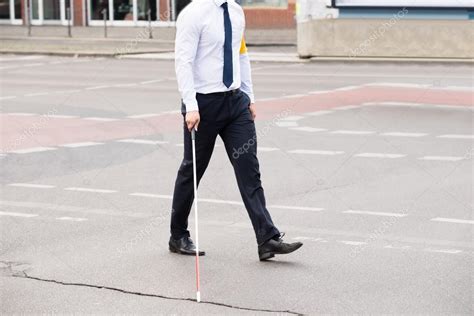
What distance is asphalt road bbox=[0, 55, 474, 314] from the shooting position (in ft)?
24.0

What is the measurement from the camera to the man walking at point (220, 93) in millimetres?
8047

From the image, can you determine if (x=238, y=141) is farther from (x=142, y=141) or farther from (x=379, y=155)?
(x=142, y=141)

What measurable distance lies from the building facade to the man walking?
34.2m

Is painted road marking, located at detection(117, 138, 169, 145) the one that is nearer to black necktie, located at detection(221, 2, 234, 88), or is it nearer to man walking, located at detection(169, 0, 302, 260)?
man walking, located at detection(169, 0, 302, 260)

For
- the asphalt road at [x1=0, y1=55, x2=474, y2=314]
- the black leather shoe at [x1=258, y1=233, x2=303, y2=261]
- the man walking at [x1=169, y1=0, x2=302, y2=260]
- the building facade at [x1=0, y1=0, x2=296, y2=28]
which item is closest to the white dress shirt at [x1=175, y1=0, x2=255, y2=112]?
the man walking at [x1=169, y1=0, x2=302, y2=260]

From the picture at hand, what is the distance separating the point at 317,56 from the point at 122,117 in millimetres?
14997

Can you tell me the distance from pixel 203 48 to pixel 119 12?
134 feet

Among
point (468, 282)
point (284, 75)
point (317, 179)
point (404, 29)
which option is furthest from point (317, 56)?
point (468, 282)

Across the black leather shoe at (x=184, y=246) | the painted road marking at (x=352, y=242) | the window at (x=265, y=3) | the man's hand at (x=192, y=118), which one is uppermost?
the man's hand at (x=192, y=118)

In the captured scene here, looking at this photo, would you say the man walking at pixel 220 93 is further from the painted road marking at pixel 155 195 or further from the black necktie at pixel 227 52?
the painted road marking at pixel 155 195

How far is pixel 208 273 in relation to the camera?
793 centimetres

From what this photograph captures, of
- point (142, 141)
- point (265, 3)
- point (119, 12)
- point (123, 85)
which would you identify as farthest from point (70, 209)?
point (119, 12)

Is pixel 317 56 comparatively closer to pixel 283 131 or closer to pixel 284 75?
pixel 284 75

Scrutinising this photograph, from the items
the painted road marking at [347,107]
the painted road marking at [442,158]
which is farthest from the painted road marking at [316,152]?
the painted road marking at [347,107]
